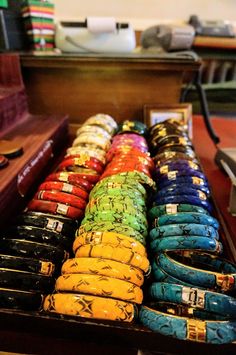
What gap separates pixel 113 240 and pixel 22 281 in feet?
0.62

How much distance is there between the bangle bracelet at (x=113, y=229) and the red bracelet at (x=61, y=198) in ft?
0.46

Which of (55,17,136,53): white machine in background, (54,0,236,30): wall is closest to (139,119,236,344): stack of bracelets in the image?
(55,17,136,53): white machine in background

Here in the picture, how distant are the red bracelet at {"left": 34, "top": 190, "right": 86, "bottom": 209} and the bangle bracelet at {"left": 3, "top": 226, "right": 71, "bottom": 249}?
0.12 m

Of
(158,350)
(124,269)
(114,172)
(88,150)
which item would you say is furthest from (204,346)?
(88,150)

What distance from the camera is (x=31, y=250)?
642 mm

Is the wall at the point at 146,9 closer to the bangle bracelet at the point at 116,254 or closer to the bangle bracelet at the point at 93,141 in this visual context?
the bangle bracelet at the point at 93,141

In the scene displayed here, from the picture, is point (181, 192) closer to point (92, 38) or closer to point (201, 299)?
point (201, 299)

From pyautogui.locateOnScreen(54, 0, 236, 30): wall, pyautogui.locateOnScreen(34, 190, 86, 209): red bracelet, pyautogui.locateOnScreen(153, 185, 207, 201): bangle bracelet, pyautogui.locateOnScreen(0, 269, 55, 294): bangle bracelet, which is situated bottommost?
pyautogui.locateOnScreen(0, 269, 55, 294): bangle bracelet

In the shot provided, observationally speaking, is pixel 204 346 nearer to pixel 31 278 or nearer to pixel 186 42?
pixel 31 278

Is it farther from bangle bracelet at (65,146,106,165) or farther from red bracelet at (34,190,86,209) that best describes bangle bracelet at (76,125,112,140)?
red bracelet at (34,190,86,209)

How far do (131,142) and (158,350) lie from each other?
0.72m

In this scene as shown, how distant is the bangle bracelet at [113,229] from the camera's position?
0.64 m

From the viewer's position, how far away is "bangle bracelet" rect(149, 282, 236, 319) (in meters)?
0.55

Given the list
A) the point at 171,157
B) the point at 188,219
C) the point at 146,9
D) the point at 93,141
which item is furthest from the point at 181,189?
the point at 146,9
